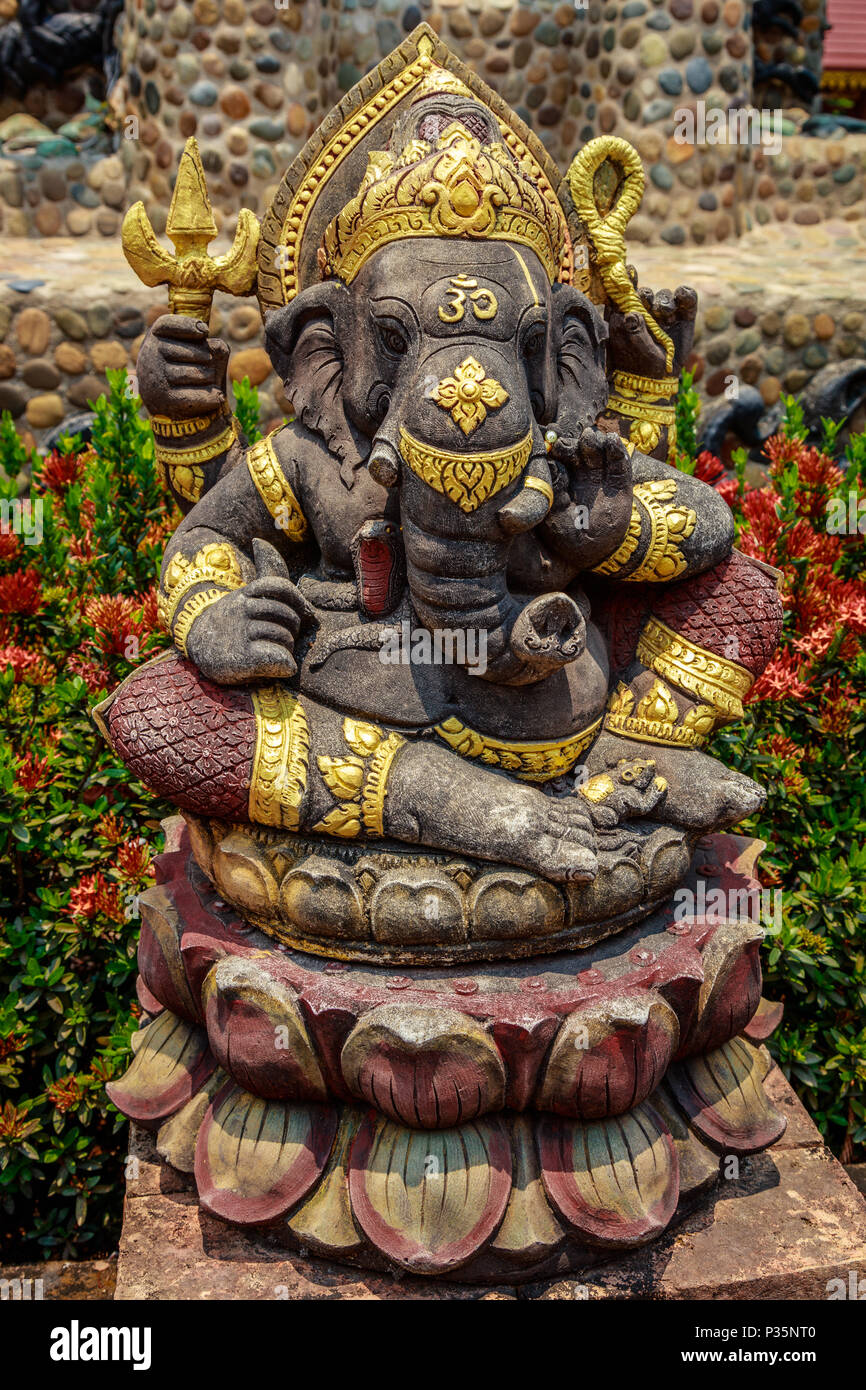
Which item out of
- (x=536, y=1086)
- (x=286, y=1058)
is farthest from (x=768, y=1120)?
(x=286, y=1058)

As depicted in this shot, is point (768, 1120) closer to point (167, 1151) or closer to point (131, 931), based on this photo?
point (167, 1151)

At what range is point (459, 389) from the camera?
2.29 meters

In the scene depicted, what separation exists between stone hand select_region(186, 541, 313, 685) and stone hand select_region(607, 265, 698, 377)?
884mm

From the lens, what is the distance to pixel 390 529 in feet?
8.35

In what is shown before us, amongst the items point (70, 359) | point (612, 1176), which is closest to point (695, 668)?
point (612, 1176)

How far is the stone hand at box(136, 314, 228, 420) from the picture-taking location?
269 centimetres

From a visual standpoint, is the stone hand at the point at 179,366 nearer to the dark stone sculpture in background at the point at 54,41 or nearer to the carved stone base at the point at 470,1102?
the carved stone base at the point at 470,1102

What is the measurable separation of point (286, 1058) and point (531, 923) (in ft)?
1.71

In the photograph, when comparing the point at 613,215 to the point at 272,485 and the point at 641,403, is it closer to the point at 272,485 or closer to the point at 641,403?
the point at 641,403

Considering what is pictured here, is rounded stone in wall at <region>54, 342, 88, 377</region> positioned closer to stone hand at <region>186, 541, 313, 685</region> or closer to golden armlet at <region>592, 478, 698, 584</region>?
stone hand at <region>186, 541, 313, 685</region>

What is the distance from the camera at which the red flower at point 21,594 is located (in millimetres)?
3887

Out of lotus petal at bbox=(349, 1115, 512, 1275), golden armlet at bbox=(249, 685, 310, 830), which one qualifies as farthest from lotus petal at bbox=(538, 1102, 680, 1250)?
golden armlet at bbox=(249, 685, 310, 830)

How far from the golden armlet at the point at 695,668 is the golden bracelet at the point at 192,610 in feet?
3.00

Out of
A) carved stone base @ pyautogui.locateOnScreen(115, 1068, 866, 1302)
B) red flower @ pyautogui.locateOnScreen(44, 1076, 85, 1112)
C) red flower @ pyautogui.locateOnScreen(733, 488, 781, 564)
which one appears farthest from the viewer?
red flower @ pyautogui.locateOnScreen(733, 488, 781, 564)
